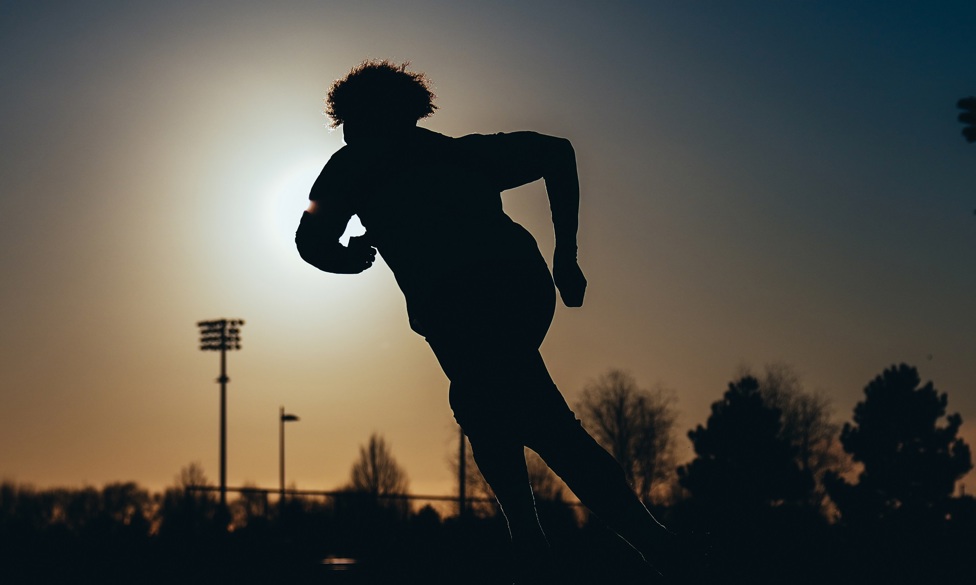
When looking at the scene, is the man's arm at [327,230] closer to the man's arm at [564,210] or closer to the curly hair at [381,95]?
the curly hair at [381,95]

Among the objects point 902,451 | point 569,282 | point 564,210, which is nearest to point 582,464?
point 569,282

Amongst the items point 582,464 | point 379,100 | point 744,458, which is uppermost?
point 744,458

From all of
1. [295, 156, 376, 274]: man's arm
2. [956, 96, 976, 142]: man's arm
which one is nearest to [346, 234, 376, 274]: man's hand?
[295, 156, 376, 274]: man's arm

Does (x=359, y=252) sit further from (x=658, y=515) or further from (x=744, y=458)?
(x=744, y=458)

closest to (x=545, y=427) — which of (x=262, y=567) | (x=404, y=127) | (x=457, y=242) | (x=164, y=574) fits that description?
(x=457, y=242)

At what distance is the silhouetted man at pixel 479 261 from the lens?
4.02m

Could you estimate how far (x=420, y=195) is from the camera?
413cm

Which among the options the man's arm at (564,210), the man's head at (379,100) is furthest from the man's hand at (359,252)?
the man's arm at (564,210)

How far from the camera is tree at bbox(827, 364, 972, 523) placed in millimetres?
64625

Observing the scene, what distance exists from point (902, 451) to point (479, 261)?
65.7m

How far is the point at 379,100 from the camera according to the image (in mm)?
4402

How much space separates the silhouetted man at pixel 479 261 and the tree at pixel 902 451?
207 ft

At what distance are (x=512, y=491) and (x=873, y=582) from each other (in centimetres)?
242

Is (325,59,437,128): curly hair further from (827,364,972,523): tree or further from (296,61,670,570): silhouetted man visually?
(827,364,972,523): tree
